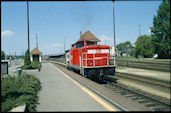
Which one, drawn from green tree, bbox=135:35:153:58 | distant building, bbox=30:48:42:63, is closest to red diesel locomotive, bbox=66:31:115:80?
green tree, bbox=135:35:153:58

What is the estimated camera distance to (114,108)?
6172 millimetres

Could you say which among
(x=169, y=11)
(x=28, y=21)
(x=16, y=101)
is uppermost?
(x=28, y=21)

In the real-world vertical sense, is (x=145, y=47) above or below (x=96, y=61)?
above

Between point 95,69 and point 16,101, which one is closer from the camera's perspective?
point 16,101

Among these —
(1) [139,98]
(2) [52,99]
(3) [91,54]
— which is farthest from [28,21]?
(1) [139,98]

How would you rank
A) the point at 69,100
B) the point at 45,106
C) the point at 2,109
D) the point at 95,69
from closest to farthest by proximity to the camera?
the point at 2,109, the point at 45,106, the point at 69,100, the point at 95,69

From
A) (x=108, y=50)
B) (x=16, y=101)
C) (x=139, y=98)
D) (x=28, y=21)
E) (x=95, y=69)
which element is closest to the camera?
(x=16, y=101)

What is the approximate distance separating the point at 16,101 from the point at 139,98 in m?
5.74

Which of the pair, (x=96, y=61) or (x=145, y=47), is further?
(x=145, y=47)

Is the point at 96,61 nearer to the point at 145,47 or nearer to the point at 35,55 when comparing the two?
the point at 145,47

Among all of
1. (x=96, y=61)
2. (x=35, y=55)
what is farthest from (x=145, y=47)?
(x=35, y=55)

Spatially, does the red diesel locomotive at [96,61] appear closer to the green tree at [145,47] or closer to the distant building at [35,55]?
the green tree at [145,47]

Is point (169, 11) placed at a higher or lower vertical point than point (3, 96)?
higher

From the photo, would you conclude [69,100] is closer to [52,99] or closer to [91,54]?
[52,99]
